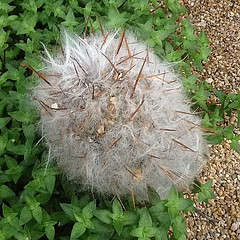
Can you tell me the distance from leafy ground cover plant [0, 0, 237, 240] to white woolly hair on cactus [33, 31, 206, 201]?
3.0 inches

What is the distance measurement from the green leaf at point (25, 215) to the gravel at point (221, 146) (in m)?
0.79

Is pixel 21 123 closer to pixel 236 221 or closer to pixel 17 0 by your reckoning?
pixel 17 0

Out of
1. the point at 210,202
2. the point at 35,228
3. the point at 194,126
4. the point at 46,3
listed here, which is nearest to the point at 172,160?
the point at 194,126

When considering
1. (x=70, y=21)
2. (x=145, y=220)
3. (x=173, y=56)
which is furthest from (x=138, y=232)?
(x=70, y=21)

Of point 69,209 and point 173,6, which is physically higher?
point 173,6

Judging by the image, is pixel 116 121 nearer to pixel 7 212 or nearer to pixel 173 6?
pixel 7 212

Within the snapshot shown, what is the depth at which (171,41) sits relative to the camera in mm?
1960

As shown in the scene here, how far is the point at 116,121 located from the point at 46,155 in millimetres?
336

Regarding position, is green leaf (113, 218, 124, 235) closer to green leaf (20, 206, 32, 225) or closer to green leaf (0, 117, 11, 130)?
green leaf (20, 206, 32, 225)

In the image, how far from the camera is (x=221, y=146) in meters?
2.11

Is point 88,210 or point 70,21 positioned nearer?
point 88,210

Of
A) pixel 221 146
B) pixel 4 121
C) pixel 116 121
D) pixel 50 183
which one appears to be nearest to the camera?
pixel 116 121

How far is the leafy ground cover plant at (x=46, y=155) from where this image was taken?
132cm

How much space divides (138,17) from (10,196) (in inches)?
37.3
